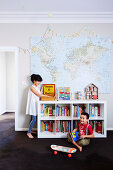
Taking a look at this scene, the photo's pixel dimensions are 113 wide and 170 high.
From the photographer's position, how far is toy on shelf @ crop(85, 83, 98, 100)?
129 inches

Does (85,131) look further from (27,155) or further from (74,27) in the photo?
(74,27)

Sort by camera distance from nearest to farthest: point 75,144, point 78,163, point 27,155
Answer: point 78,163
point 27,155
point 75,144

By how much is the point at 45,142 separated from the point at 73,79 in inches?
57.1

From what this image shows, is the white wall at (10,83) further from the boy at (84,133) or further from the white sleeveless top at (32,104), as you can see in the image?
the boy at (84,133)

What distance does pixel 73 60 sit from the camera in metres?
3.37

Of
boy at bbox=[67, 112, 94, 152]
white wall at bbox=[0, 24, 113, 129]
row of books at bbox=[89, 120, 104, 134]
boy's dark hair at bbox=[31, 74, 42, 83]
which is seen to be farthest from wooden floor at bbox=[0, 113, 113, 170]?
boy's dark hair at bbox=[31, 74, 42, 83]

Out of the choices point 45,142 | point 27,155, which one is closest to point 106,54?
point 45,142

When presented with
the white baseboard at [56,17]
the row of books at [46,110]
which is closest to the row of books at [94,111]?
the row of books at [46,110]

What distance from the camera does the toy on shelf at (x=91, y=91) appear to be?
328cm

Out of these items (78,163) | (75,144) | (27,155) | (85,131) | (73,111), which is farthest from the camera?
(73,111)

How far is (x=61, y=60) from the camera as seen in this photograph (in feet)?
11.0

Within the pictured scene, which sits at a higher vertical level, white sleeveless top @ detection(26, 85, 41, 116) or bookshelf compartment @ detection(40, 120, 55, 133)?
white sleeveless top @ detection(26, 85, 41, 116)

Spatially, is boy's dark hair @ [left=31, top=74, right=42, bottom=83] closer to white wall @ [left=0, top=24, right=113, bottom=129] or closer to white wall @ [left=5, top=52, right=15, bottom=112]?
white wall @ [left=0, top=24, right=113, bottom=129]

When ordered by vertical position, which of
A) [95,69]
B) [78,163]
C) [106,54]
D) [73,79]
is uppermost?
[106,54]
